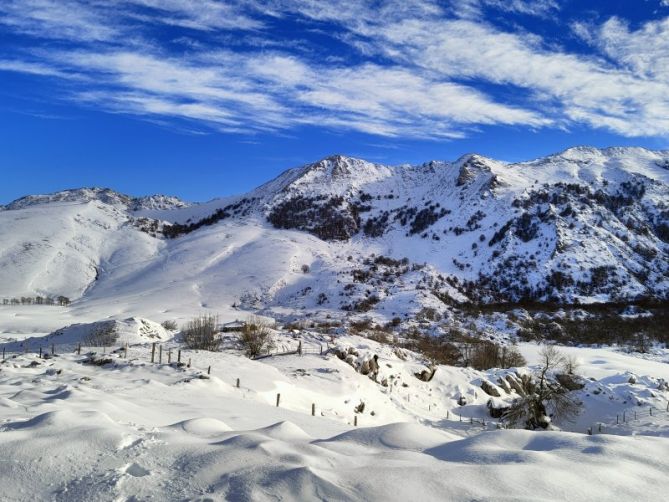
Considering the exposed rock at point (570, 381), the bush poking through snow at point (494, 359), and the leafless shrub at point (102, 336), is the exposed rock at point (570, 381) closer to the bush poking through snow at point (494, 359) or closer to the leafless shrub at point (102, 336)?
the bush poking through snow at point (494, 359)

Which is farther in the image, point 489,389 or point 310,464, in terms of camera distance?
point 489,389

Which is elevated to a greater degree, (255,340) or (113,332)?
(255,340)

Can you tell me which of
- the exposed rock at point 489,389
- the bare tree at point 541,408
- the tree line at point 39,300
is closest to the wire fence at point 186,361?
the bare tree at point 541,408

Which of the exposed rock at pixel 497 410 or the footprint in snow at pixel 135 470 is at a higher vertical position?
the footprint in snow at pixel 135 470

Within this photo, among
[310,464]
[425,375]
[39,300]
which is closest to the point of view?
[310,464]

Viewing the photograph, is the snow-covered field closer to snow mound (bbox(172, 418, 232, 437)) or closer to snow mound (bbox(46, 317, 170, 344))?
snow mound (bbox(172, 418, 232, 437))

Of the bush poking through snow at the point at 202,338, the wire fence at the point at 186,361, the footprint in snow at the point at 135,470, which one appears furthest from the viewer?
the bush poking through snow at the point at 202,338

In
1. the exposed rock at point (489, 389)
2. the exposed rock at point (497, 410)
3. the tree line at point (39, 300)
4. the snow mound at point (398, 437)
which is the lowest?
the exposed rock at point (497, 410)

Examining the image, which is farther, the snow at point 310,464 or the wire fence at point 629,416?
the wire fence at point 629,416

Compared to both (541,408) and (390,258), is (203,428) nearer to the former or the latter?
(541,408)

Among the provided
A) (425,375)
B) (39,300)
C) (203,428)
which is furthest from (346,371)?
(39,300)

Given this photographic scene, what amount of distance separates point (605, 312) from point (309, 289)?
259ft

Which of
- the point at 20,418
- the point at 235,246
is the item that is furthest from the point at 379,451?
the point at 235,246

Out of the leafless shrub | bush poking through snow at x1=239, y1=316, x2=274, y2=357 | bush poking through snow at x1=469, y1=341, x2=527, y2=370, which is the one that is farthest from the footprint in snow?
bush poking through snow at x1=469, y1=341, x2=527, y2=370
